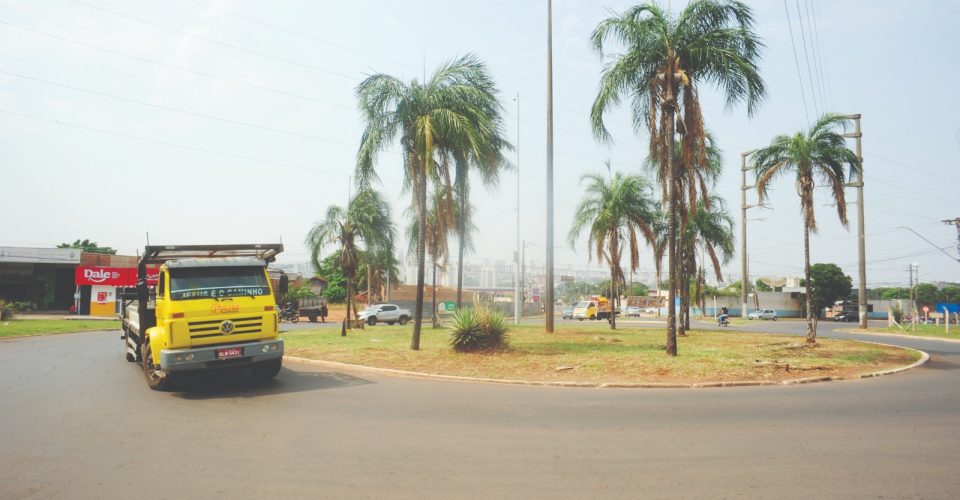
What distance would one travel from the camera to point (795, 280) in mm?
83750

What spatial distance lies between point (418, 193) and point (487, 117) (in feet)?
10.8

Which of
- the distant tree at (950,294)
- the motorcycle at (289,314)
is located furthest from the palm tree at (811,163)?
the distant tree at (950,294)

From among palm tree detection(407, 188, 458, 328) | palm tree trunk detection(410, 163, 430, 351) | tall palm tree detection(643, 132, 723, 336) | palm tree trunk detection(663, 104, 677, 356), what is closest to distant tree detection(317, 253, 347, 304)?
palm tree detection(407, 188, 458, 328)

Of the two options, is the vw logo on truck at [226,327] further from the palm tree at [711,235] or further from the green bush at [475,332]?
the palm tree at [711,235]

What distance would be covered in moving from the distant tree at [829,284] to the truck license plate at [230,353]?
7635 cm

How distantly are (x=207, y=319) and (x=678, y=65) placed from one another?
1339 centimetres

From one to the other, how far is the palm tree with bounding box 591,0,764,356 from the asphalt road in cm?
663

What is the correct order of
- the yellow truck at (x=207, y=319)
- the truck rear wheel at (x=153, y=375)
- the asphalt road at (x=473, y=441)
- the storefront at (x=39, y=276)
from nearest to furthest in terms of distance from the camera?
the asphalt road at (x=473, y=441), the yellow truck at (x=207, y=319), the truck rear wheel at (x=153, y=375), the storefront at (x=39, y=276)

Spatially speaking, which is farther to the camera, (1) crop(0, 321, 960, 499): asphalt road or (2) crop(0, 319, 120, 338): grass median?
(2) crop(0, 319, 120, 338): grass median

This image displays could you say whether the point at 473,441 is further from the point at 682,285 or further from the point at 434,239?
the point at 434,239

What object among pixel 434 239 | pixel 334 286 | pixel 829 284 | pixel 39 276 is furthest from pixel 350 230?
pixel 829 284

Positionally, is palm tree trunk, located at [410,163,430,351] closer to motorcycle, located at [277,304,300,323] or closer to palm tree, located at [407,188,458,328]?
palm tree, located at [407,188,458,328]

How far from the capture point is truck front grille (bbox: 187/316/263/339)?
10.8 m

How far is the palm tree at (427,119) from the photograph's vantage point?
1680cm
